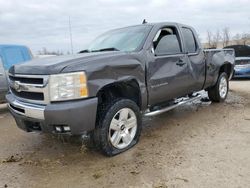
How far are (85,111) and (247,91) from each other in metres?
7.60

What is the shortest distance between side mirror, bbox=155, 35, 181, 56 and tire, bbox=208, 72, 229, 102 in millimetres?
2282

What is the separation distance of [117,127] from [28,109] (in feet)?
4.07

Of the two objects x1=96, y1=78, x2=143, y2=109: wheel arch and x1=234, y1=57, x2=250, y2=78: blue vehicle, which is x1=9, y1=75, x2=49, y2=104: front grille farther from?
x1=234, y1=57, x2=250, y2=78: blue vehicle

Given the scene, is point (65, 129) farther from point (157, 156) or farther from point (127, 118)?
point (157, 156)

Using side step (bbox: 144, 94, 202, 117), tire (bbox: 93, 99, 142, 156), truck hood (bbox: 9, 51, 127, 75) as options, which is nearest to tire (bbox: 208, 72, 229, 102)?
side step (bbox: 144, 94, 202, 117)

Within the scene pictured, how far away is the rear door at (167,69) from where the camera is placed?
509 centimetres

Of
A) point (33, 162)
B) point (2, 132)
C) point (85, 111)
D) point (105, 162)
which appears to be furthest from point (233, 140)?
point (2, 132)

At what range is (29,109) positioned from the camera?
413 cm

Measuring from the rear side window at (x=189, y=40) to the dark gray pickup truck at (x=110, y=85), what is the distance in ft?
0.09

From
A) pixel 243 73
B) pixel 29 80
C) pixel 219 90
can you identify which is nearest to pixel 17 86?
pixel 29 80

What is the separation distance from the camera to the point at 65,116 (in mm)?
3865

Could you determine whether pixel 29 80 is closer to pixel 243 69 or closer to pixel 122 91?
Answer: pixel 122 91

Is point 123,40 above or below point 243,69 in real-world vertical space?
above

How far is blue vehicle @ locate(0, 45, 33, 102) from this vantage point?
26.5ft
